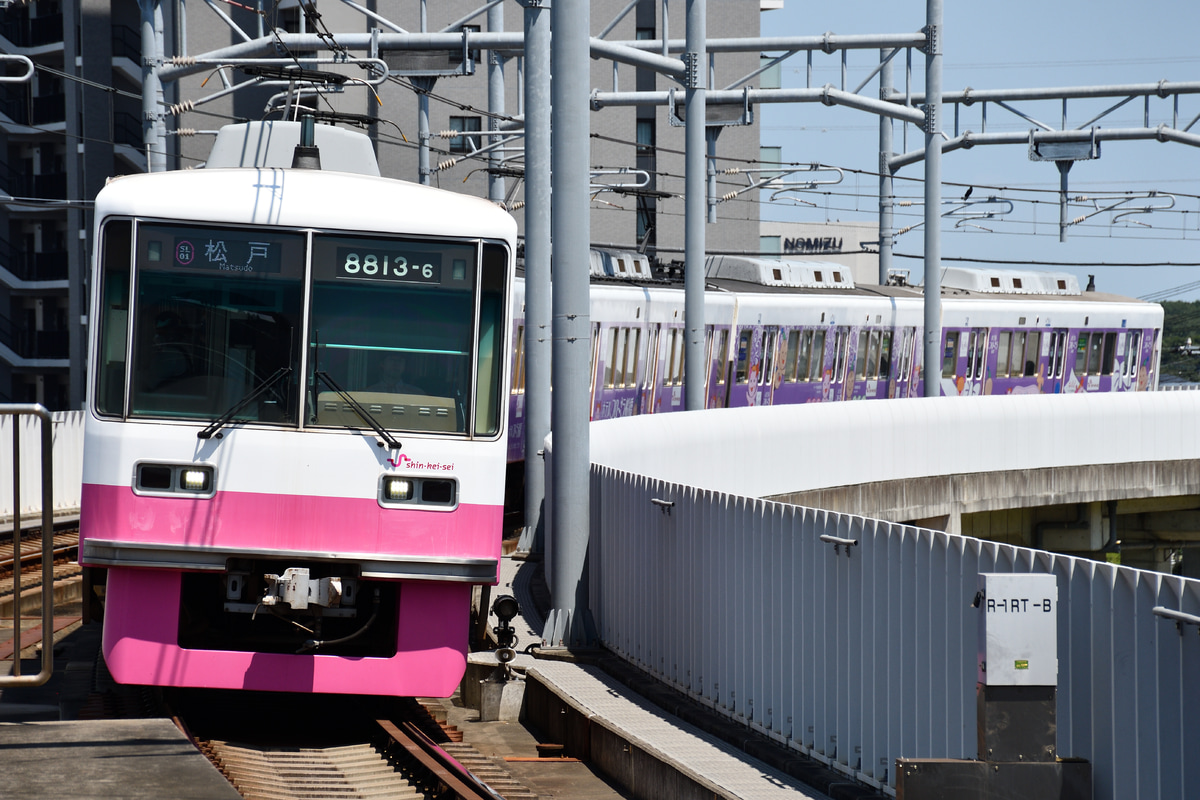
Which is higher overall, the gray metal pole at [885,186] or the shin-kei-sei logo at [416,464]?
the gray metal pole at [885,186]

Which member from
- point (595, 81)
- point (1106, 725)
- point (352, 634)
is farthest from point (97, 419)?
point (595, 81)

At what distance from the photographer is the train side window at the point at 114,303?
352 inches

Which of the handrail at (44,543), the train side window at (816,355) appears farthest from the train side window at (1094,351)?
the handrail at (44,543)

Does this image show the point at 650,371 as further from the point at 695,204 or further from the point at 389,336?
the point at 389,336

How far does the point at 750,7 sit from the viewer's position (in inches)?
2250

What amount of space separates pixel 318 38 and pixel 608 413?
29.6ft

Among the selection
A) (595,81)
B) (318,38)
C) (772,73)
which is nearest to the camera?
(318,38)

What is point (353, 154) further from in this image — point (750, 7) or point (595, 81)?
point (750, 7)

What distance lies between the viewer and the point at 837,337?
104ft

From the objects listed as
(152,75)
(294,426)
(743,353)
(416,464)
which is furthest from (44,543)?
(743,353)

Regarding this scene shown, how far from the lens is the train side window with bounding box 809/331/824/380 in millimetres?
30875

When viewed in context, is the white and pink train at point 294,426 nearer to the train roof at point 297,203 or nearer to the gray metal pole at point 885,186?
the train roof at point 297,203

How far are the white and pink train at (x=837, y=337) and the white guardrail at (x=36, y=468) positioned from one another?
598 cm

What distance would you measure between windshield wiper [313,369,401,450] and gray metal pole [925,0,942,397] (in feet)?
52.5
